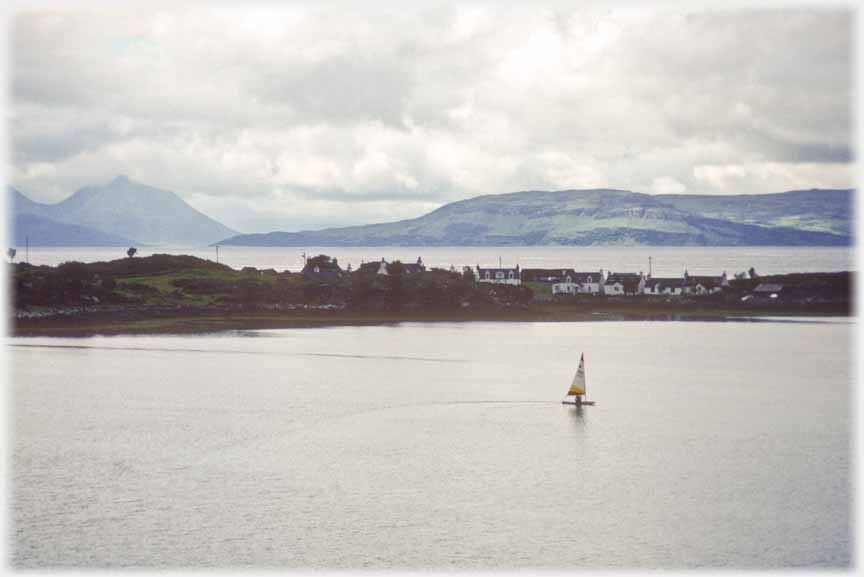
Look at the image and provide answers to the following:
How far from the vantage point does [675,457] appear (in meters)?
26.8

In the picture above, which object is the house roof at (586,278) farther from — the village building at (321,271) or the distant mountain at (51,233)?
the distant mountain at (51,233)

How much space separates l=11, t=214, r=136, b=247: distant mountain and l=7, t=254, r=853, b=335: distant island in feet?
82.8

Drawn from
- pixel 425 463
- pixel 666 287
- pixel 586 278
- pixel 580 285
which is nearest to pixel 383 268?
pixel 580 285

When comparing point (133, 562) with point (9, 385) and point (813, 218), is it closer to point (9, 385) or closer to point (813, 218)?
point (9, 385)

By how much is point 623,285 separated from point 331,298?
29.6 metres

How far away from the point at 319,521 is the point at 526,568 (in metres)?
4.83

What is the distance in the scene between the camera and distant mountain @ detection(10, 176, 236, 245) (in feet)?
410

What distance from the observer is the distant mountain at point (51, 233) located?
348ft

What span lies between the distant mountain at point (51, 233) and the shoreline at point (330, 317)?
36367 mm

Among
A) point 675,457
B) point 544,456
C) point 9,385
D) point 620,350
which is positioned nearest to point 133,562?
point 544,456

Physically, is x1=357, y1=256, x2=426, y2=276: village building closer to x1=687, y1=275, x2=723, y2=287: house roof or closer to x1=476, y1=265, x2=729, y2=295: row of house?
x1=476, y1=265, x2=729, y2=295: row of house

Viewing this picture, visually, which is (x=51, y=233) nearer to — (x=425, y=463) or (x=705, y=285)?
(x=705, y=285)

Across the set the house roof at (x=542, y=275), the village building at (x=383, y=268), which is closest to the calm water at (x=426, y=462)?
the village building at (x=383, y=268)

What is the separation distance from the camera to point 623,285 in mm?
92875
